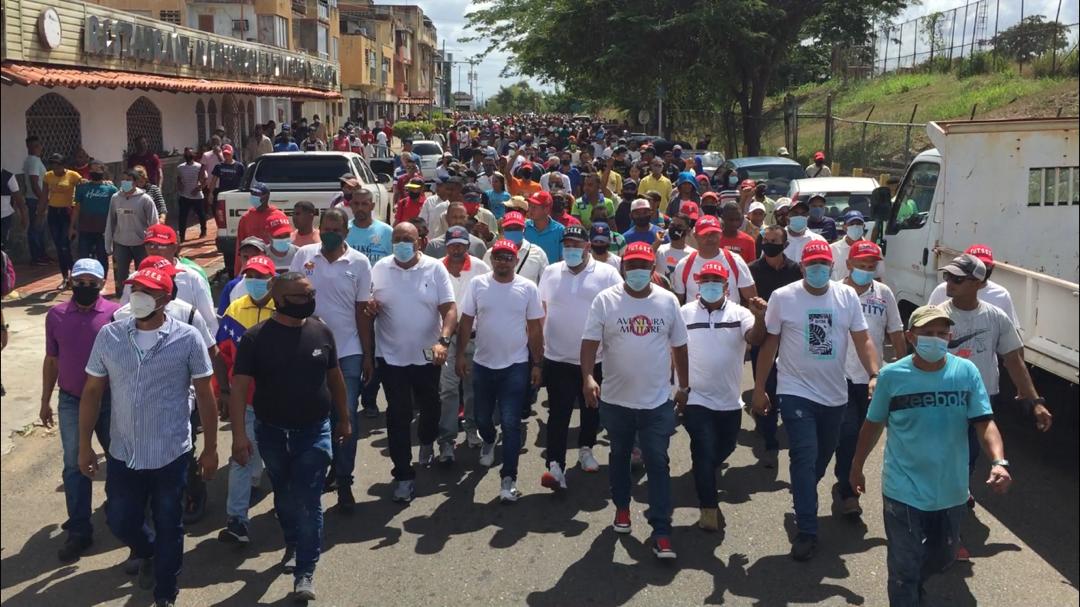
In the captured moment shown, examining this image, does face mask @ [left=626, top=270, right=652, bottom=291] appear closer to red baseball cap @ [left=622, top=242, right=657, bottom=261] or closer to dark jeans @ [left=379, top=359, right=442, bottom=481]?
red baseball cap @ [left=622, top=242, right=657, bottom=261]

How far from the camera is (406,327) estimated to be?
6.38 m

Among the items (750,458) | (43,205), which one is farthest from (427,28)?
(750,458)

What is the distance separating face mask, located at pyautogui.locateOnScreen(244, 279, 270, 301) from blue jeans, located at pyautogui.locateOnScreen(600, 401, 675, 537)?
206 centimetres

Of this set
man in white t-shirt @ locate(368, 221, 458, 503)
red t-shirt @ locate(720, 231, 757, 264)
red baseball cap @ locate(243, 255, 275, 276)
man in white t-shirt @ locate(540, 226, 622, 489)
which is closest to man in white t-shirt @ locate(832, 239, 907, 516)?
man in white t-shirt @ locate(540, 226, 622, 489)

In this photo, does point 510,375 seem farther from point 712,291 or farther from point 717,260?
point 717,260

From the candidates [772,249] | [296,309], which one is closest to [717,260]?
[772,249]

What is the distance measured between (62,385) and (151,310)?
48.9 inches

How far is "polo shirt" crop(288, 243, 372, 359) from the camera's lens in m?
6.25

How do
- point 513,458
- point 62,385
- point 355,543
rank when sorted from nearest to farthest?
point 62,385 < point 355,543 < point 513,458

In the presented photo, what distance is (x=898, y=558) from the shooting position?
4.44 metres

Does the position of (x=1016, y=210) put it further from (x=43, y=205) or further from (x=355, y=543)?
(x=43, y=205)

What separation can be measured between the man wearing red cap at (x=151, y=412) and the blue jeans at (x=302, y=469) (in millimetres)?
397

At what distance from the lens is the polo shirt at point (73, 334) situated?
5.20 metres

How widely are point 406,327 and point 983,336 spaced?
3.43m
